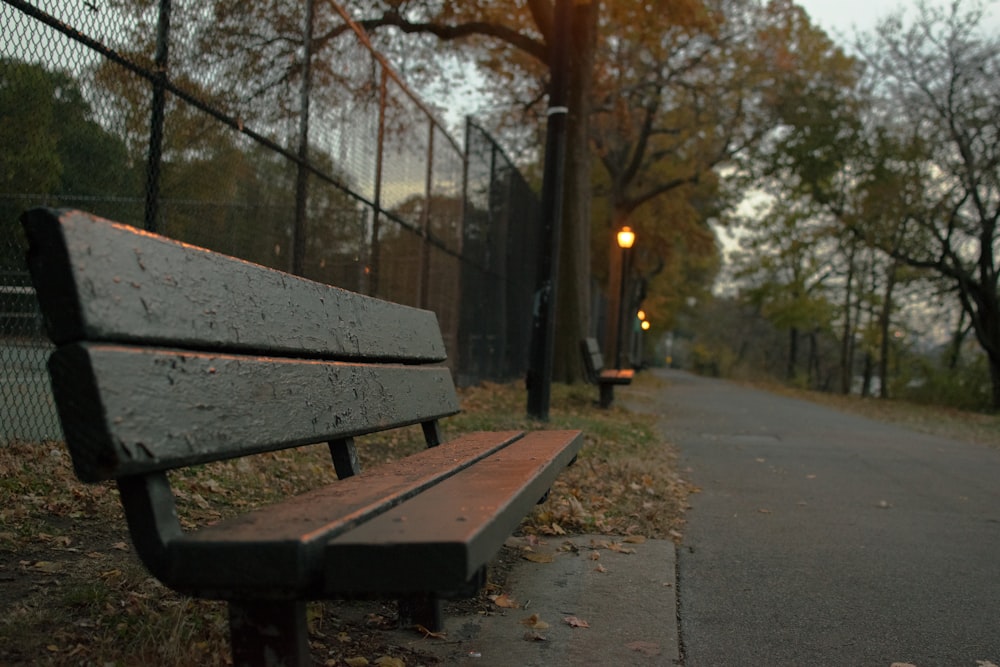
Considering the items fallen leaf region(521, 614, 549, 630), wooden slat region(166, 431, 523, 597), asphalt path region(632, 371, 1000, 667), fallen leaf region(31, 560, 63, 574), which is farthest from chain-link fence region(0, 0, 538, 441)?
asphalt path region(632, 371, 1000, 667)

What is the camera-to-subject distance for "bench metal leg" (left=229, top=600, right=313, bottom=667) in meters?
1.84

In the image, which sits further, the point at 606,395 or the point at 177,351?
the point at 606,395

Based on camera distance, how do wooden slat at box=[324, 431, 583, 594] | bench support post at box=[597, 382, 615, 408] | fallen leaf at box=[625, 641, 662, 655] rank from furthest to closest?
bench support post at box=[597, 382, 615, 408] < fallen leaf at box=[625, 641, 662, 655] < wooden slat at box=[324, 431, 583, 594]

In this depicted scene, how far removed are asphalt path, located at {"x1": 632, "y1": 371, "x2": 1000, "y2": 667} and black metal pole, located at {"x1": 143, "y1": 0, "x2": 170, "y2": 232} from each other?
305 cm

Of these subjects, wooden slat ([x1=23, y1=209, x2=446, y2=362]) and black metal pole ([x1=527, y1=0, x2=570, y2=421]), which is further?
black metal pole ([x1=527, y1=0, x2=570, y2=421])

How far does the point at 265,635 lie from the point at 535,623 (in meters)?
1.31

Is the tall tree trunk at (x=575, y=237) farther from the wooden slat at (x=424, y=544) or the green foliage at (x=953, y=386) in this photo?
the green foliage at (x=953, y=386)

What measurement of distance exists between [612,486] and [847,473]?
9.71 feet

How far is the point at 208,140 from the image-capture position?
5.34 metres

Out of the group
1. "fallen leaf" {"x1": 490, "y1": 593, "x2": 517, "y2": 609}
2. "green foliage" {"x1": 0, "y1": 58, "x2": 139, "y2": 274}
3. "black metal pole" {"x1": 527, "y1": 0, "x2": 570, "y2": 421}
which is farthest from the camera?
"black metal pole" {"x1": 527, "y1": 0, "x2": 570, "y2": 421}

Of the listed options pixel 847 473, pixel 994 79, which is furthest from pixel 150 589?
pixel 994 79

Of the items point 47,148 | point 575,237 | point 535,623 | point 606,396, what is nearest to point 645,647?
point 535,623

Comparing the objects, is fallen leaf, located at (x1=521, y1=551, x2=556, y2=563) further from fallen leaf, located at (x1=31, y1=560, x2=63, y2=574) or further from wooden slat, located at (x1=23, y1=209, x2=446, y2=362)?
fallen leaf, located at (x1=31, y1=560, x2=63, y2=574)

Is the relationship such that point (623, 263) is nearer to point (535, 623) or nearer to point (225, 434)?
point (535, 623)
